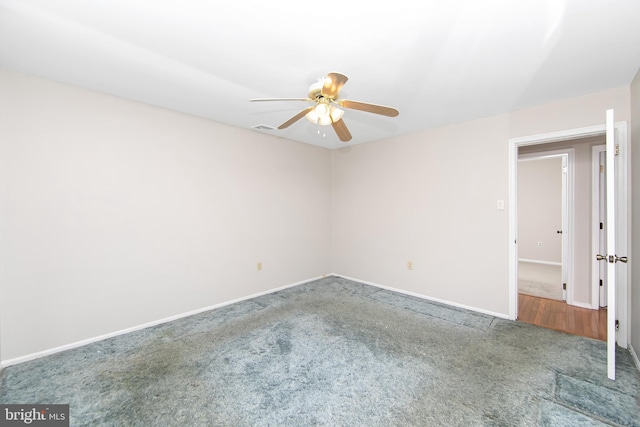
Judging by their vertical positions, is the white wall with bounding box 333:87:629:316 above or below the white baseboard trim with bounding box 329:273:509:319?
above

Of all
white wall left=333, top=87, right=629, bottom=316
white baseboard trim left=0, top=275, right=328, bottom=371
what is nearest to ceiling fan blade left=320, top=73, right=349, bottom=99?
white wall left=333, top=87, right=629, bottom=316

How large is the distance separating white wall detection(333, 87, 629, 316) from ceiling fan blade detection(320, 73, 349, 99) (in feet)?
7.46

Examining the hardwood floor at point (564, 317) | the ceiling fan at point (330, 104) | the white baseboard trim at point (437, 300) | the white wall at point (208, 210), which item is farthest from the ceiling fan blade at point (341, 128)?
the hardwood floor at point (564, 317)

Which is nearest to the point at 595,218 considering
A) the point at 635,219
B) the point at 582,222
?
the point at 582,222

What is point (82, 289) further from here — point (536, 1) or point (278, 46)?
point (536, 1)

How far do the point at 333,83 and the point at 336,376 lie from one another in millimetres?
2056

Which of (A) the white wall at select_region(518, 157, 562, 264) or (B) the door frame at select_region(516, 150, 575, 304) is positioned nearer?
(B) the door frame at select_region(516, 150, 575, 304)

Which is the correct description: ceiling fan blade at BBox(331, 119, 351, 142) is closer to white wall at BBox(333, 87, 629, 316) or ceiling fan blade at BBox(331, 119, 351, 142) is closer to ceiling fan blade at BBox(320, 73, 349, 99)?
ceiling fan blade at BBox(320, 73, 349, 99)

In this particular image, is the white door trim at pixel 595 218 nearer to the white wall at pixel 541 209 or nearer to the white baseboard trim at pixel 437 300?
the white baseboard trim at pixel 437 300

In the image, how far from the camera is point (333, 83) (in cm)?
170

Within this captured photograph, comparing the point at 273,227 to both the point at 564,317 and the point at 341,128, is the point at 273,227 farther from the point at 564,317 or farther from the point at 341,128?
the point at 564,317

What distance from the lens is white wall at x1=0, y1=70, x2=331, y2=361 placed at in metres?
2.20

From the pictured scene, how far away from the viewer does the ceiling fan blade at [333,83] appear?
163 centimetres

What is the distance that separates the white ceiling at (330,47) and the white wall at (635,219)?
242mm
